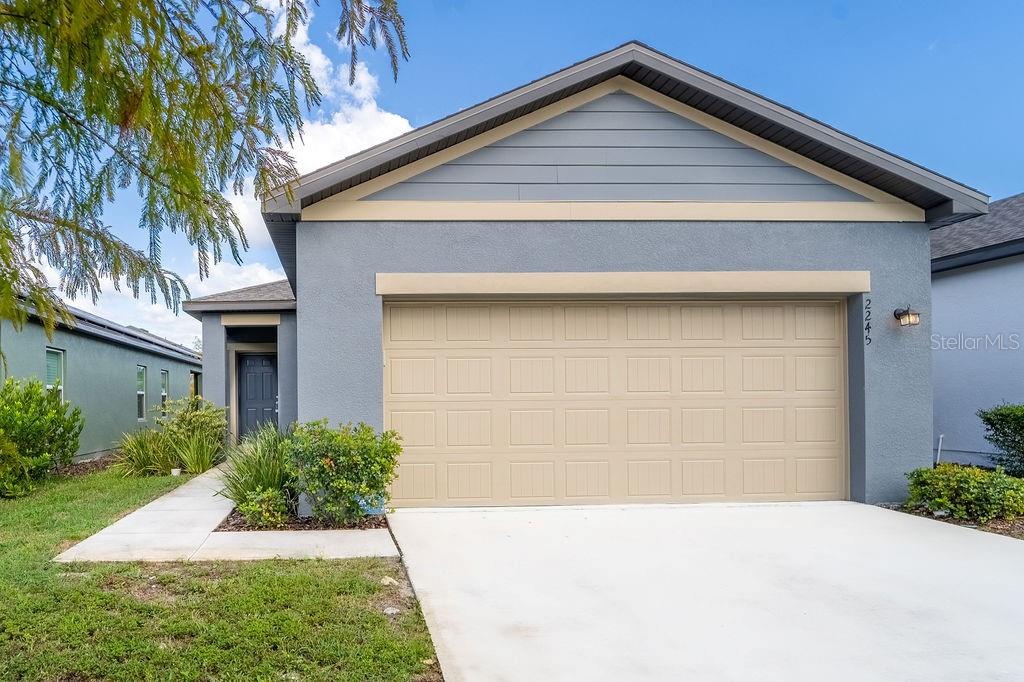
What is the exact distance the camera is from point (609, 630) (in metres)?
3.88

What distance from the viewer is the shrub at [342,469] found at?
6.18 metres

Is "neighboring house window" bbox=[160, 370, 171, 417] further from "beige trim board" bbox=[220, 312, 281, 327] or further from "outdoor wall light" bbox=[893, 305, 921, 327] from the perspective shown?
"outdoor wall light" bbox=[893, 305, 921, 327]

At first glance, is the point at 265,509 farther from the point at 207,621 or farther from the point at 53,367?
the point at 53,367

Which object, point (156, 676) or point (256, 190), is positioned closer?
point (256, 190)

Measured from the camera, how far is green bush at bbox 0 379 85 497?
328 inches

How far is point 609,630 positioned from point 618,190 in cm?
486

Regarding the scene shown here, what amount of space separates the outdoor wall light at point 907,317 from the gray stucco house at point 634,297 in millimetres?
78

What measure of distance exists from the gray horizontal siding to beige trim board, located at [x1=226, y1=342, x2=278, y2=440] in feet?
26.3

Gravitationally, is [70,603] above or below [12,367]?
below

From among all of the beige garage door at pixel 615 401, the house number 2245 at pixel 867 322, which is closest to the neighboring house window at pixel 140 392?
the beige garage door at pixel 615 401

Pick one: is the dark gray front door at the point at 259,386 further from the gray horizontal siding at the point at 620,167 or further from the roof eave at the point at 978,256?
the roof eave at the point at 978,256

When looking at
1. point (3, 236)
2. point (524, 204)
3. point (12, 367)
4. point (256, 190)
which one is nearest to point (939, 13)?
point (524, 204)

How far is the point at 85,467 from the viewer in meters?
11.6

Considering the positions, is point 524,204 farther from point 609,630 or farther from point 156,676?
point 156,676
